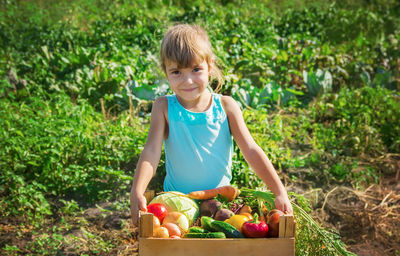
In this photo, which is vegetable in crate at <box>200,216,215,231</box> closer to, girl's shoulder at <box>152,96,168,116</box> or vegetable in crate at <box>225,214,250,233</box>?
vegetable in crate at <box>225,214,250,233</box>

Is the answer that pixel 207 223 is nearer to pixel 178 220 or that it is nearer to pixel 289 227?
pixel 178 220

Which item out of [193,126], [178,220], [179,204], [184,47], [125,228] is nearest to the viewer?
[178,220]

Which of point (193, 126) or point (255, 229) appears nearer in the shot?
point (255, 229)

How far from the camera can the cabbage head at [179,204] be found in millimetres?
2139

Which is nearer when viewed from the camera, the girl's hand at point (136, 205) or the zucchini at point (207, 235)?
the zucchini at point (207, 235)

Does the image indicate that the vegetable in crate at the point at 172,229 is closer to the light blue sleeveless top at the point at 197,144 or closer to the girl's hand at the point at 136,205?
the girl's hand at the point at 136,205

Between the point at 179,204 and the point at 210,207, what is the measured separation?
169mm

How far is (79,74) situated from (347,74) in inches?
124

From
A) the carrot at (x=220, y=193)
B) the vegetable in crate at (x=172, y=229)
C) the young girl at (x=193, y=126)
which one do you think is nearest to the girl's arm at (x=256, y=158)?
the young girl at (x=193, y=126)

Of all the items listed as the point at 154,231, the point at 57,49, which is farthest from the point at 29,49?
the point at 154,231

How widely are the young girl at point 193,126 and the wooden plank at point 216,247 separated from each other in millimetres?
462

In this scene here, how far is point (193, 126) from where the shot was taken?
2.48 metres

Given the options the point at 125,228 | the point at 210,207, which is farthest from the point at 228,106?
the point at 125,228

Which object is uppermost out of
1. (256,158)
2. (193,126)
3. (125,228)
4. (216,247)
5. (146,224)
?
(193,126)
